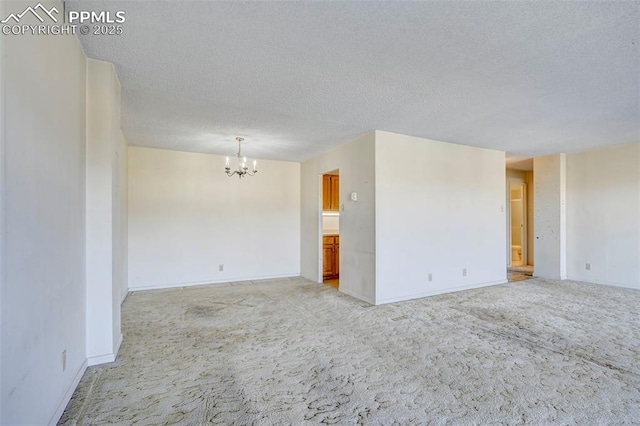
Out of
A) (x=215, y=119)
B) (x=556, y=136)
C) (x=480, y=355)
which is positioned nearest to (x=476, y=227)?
(x=556, y=136)

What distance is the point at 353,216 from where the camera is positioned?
494 cm

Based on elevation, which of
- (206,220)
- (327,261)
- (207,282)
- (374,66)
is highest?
(374,66)

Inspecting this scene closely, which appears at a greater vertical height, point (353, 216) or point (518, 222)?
point (353, 216)

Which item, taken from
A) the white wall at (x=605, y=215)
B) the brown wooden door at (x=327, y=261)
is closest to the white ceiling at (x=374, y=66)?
the white wall at (x=605, y=215)

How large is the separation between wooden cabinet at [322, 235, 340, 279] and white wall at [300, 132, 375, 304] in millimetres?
240

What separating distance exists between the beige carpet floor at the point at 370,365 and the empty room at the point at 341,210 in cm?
2

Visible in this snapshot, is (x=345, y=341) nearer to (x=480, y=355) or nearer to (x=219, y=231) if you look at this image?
(x=480, y=355)

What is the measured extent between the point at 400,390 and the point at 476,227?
405 centimetres

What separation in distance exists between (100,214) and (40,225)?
973 millimetres

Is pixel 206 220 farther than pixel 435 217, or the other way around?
pixel 206 220

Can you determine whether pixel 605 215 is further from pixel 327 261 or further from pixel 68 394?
pixel 68 394

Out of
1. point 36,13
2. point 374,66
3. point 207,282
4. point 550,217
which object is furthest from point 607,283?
point 36,13

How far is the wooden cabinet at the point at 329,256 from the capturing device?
6277 millimetres

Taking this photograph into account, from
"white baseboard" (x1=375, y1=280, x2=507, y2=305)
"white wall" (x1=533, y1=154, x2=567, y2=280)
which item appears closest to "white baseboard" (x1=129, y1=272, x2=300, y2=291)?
"white baseboard" (x1=375, y1=280, x2=507, y2=305)
